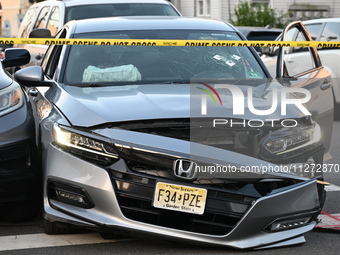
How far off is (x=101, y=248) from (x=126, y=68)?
1842mm

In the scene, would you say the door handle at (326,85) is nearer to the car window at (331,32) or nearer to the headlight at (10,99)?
the headlight at (10,99)

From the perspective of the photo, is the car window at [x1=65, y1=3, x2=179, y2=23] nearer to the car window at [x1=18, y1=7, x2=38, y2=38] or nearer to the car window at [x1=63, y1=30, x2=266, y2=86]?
the car window at [x1=18, y1=7, x2=38, y2=38]

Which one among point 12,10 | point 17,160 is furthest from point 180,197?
point 12,10

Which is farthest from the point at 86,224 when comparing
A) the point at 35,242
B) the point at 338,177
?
the point at 338,177

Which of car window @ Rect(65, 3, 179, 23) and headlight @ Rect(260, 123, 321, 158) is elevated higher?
headlight @ Rect(260, 123, 321, 158)

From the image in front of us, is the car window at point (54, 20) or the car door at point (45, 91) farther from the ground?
the car door at point (45, 91)

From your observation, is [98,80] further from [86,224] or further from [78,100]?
[86,224]

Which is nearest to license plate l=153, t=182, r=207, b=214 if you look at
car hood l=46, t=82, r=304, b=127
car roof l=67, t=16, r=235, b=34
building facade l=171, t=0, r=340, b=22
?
car hood l=46, t=82, r=304, b=127

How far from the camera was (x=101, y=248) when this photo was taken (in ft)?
17.4

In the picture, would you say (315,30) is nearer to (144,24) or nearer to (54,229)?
(144,24)

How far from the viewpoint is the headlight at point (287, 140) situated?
5.34 meters

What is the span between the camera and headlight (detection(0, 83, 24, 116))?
5.94 m

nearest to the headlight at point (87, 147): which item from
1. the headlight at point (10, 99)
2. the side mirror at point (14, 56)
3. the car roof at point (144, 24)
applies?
the headlight at point (10, 99)

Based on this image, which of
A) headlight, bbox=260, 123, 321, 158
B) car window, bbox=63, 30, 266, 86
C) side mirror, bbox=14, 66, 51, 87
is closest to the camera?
headlight, bbox=260, 123, 321, 158
